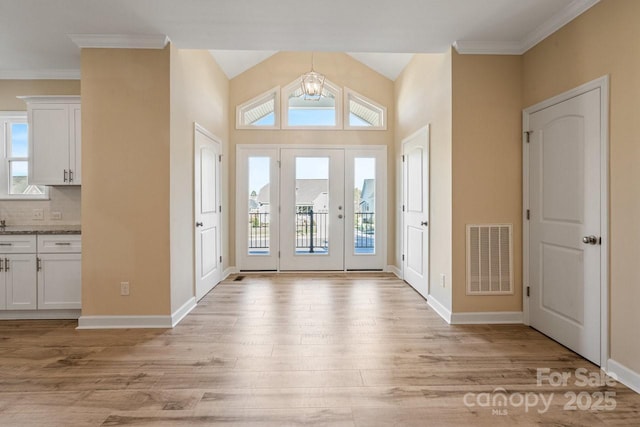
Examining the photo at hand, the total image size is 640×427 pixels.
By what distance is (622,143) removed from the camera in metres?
2.44

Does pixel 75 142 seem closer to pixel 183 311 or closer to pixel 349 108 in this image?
pixel 183 311

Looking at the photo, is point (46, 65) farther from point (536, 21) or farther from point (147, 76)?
point (536, 21)

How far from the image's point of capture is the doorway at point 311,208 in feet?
19.6

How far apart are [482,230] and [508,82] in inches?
57.5

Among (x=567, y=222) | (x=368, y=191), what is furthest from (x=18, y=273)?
(x=567, y=222)

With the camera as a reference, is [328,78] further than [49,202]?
Yes

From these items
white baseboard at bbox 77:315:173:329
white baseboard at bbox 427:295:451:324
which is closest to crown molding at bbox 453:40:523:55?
white baseboard at bbox 427:295:451:324

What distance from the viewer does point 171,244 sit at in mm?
3502

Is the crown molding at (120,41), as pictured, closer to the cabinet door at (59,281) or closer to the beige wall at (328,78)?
the cabinet door at (59,281)

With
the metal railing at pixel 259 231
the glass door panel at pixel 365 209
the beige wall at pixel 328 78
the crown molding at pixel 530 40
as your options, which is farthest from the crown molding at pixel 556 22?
the metal railing at pixel 259 231

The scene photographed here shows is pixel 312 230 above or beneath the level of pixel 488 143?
beneath

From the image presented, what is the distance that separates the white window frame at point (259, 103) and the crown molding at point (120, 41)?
97.3 inches

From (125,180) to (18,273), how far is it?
1481 millimetres

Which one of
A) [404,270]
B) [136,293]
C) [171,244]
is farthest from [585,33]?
[136,293]
